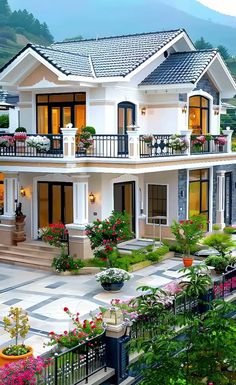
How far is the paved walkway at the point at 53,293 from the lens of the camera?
12.9 metres

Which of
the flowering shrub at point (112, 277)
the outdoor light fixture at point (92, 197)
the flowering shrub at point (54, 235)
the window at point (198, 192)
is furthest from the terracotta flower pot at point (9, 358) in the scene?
the window at point (198, 192)

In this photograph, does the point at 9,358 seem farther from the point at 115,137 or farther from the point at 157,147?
the point at 157,147

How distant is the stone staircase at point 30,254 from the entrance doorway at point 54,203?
1205mm

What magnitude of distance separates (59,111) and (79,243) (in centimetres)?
584

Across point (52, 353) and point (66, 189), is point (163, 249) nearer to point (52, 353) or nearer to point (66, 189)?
point (66, 189)

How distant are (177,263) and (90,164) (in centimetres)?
460

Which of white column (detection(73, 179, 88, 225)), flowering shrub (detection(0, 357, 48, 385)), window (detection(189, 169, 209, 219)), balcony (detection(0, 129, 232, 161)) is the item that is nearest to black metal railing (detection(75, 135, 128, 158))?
balcony (detection(0, 129, 232, 161))

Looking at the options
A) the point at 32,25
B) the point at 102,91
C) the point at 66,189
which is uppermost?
the point at 32,25

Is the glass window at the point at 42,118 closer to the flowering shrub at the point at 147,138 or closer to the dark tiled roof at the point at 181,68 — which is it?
the dark tiled roof at the point at 181,68

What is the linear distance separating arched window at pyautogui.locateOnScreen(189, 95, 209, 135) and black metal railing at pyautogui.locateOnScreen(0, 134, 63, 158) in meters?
6.58

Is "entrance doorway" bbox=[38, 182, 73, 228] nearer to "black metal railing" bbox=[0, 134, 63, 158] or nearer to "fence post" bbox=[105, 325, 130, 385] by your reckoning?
"black metal railing" bbox=[0, 134, 63, 158]

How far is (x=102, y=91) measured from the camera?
20828mm

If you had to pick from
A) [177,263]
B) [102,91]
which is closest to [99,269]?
[177,263]

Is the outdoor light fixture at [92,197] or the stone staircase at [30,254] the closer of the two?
the stone staircase at [30,254]
